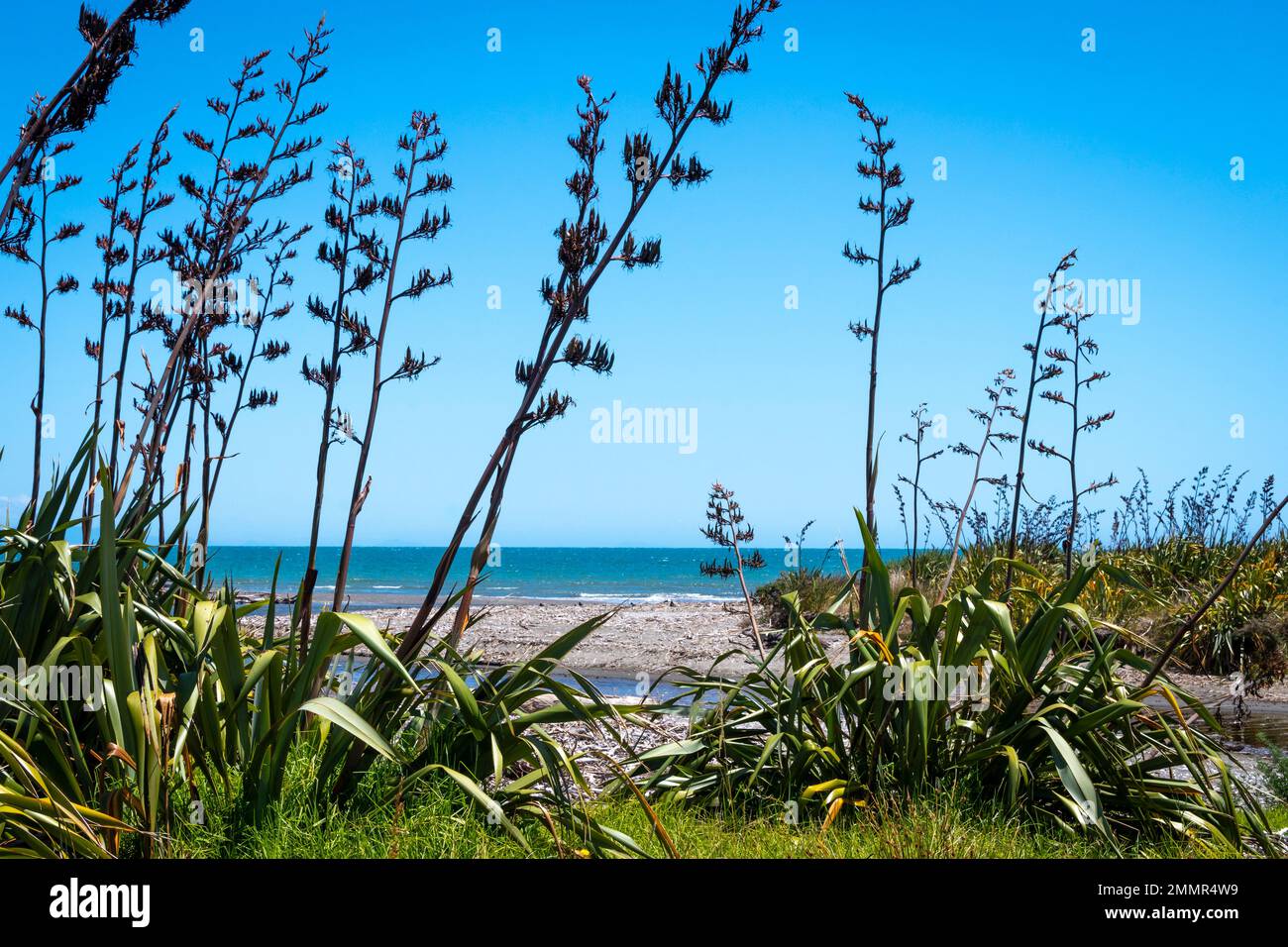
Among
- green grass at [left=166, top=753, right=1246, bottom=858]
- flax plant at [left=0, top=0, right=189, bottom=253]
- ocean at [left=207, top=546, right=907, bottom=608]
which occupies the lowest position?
ocean at [left=207, top=546, right=907, bottom=608]

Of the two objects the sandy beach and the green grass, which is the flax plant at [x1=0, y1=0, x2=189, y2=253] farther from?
the sandy beach

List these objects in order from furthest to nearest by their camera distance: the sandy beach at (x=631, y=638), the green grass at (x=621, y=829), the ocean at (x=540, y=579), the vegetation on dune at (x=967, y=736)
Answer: the ocean at (x=540, y=579) → the sandy beach at (x=631, y=638) → the vegetation on dune at (x=967, y=736) → the green grass at (x=621, y=829)

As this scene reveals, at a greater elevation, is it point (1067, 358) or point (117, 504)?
point (1067, 358)

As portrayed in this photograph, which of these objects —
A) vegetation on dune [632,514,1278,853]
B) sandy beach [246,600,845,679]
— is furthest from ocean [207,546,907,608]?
vegetation on dune [632,514,1278,853]

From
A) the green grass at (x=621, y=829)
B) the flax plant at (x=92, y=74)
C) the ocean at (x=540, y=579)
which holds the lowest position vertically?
the ocean at (x=540, y=579)

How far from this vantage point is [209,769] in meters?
2.90

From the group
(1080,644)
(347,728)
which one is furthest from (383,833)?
(1080,644)

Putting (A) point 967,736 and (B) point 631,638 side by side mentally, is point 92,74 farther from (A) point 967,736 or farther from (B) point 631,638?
(B) point 631,638

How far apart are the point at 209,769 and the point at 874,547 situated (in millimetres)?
2644

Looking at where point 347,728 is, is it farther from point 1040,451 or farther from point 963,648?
point 1040,451

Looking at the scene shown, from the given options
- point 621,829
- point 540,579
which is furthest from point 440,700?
point 540,579

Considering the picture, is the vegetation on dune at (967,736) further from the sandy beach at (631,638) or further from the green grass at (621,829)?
the sandy beach at (631,638)

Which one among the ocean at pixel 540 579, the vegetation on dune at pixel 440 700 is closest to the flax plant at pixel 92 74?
the vegetation on dune at pixel 440 700
